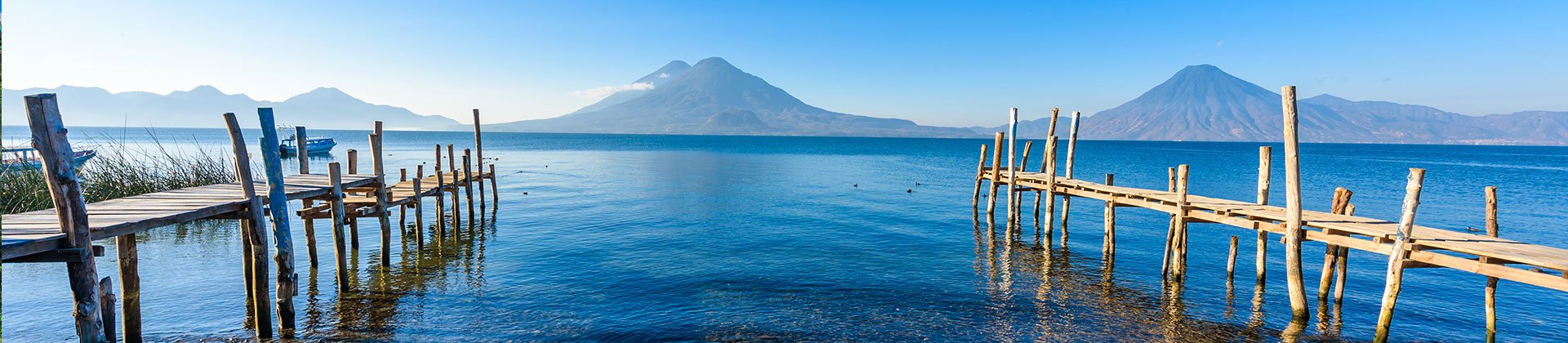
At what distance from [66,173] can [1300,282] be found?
734 inches

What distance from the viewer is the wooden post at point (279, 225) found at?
1142cm

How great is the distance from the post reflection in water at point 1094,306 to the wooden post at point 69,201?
41.2ft

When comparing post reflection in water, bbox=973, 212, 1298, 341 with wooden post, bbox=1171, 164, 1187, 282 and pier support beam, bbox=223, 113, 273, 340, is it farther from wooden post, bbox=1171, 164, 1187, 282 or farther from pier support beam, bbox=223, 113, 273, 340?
pier support beam, bbox=223, 113, 273, 340

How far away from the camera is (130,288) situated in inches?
405

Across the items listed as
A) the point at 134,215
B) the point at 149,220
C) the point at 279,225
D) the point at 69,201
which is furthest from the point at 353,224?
the point at 69,201

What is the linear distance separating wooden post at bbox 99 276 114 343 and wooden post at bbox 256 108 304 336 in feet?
7.18

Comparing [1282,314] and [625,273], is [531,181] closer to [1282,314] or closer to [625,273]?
[625,273]

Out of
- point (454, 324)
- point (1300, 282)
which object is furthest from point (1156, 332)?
point (454, 324)

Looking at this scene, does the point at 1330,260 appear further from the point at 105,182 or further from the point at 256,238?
the point at 105,182

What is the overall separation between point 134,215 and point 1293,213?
18.6m

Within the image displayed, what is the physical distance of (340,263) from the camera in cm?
1414

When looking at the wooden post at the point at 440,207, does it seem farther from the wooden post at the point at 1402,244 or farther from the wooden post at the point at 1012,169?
the wooden post at the point at 1402,244

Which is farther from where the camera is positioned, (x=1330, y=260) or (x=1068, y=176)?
(x=1068, y=176)

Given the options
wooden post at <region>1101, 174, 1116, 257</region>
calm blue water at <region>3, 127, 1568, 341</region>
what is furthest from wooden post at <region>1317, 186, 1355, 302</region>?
wooden post at <region>1101, 174, 1116, 257</region>
